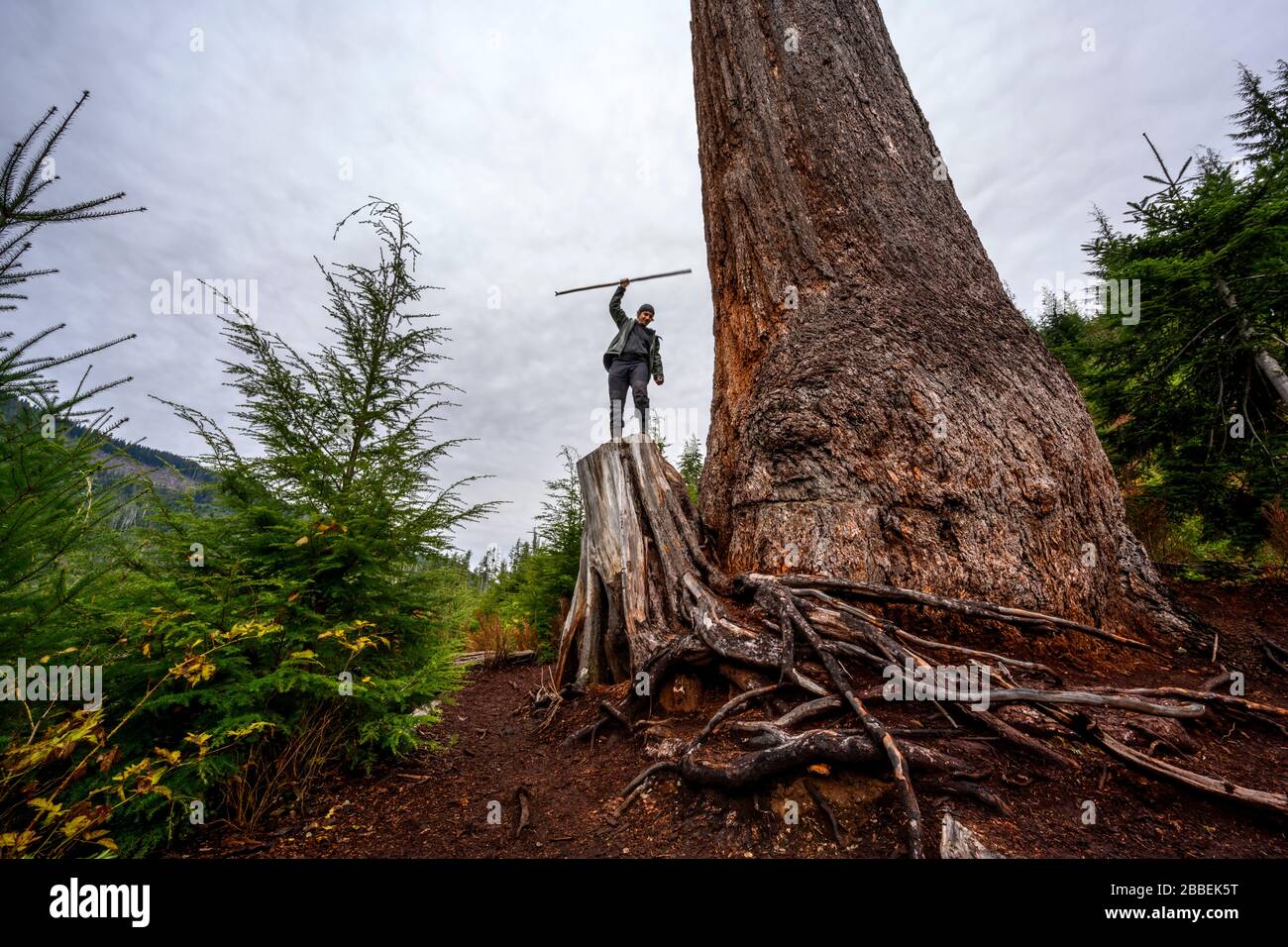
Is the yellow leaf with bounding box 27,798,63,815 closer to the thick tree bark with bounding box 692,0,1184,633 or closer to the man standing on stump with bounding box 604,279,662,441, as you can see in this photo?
the thick tree bark with bounding box 692,0,1184,633

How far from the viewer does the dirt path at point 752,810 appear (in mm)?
1714

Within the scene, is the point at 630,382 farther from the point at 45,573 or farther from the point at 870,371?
the point at 45,573

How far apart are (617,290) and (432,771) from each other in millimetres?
5650

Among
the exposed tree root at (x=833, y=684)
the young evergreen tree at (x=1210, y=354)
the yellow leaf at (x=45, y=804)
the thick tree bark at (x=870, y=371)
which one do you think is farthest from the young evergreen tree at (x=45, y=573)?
the young evergreen tree at (x=1210, y=354)

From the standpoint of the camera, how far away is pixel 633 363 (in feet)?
19.7

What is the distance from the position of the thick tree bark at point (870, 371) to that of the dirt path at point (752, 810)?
96 centimetres

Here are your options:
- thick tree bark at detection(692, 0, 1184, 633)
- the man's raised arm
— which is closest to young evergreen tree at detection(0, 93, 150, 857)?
thick tree bark at detection(692, 0, 1184, 633)

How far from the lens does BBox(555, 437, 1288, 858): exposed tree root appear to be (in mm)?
1979

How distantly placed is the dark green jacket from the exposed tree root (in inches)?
101

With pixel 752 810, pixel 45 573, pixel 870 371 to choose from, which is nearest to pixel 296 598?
pixel 45 573

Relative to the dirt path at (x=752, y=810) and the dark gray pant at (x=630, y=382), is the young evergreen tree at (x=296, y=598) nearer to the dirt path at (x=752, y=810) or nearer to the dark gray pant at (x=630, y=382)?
the dirt path at (x=752, y=810)

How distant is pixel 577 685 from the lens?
438cm
